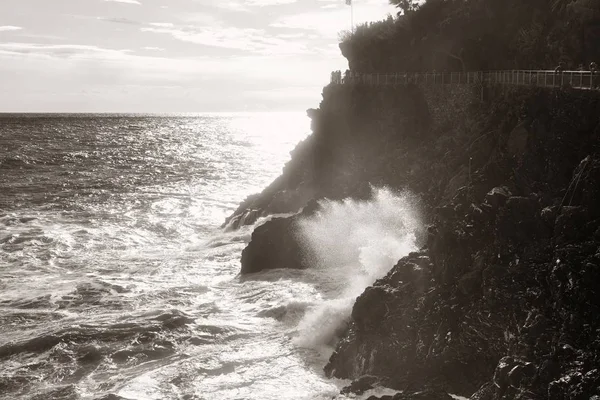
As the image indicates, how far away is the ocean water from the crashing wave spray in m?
0.08

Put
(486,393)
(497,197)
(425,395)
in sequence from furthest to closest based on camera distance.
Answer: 1. (497,197)
2. (425,395)
3. (486,393)

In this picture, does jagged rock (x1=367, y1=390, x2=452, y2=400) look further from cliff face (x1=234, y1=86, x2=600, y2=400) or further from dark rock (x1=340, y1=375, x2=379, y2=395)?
dark rock (x1=340, y1=375, x2=379, y2=395)

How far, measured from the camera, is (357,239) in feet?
120

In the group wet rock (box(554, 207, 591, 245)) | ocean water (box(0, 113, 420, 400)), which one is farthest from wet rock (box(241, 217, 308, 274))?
wet rock (box(554, 207, 591, 245))

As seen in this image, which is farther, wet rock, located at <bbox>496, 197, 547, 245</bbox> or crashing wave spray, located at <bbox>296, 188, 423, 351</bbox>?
crashing wave spray, located at <bbox>296, 188, 423, 351</bbox>

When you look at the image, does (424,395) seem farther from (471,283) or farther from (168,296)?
(168,296)

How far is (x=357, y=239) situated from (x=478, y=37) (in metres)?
16.2

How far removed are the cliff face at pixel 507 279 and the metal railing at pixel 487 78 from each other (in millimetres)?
928

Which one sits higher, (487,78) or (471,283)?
(487,78)

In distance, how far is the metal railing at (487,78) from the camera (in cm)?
2564

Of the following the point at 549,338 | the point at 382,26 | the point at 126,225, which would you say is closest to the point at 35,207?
the point at 126,225

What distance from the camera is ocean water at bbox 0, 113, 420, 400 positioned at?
22.1 meters

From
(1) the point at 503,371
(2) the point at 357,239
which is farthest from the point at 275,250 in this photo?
(1) the point at 503,371

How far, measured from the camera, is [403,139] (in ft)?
133
